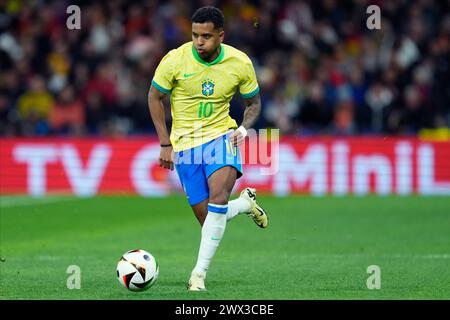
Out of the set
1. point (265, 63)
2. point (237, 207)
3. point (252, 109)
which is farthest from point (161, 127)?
point (265, 63)

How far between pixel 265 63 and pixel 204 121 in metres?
12.9

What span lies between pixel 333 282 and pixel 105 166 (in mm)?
11485

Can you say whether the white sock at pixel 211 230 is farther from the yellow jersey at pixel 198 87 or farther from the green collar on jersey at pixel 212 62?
the green collar on jersey at pixel 212 62

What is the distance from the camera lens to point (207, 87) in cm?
957

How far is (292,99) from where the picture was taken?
21734 millimetres

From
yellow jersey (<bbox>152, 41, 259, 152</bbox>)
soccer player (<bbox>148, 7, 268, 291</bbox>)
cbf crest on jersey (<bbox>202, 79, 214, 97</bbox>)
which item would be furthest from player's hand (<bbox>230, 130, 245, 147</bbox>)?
cbf crest on jersey (<bbox>202, 79, 214, 97</bbox>)

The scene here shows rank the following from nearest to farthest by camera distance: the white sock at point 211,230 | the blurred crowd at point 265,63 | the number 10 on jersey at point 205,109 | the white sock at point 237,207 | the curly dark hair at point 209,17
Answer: the curly dark hair at point 209,17, the white sock at point 211,230, the number 10 on jersey at point 205,109, the white sock at point 237,207, the blurred crowd at point 265,63

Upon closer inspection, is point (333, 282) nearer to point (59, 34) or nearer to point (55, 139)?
point (55, 139)

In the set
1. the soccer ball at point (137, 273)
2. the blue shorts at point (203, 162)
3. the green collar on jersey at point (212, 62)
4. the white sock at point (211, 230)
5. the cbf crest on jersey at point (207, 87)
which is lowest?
the soccer ball at point (137, 273)

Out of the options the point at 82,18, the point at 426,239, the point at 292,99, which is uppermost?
the point at 82,18

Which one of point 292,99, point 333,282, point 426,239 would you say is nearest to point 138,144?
point 292,99

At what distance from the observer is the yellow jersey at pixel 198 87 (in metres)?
9.52

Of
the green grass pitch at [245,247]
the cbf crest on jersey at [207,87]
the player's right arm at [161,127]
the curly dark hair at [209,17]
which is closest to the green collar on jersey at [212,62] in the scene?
the cbf crest on jersey at [207,87]
